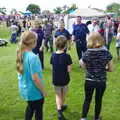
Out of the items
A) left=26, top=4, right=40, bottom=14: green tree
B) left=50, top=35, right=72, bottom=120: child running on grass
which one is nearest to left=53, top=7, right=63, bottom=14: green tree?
left=26, top=4, right=40, bottom=14: green tree

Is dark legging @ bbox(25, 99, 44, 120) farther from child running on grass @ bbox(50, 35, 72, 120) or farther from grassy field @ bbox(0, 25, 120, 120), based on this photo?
grassy field @ bbox(0, 25, 120, 120)

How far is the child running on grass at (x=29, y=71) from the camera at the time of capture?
19.1ft

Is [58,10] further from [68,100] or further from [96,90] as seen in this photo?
[96,90]

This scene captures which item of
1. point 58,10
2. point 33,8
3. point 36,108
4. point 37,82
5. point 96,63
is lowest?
point 58,10

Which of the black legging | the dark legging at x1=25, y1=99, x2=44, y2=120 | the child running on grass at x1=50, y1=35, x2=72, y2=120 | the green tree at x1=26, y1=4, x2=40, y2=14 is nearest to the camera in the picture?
the dark legging at x1=25, y1=99, x2=44, y2=120

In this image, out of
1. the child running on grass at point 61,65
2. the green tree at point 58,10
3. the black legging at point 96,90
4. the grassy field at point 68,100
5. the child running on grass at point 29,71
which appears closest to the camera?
the child running on grass at point 29,71

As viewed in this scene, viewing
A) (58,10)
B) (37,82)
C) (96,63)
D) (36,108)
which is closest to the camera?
(37,82)

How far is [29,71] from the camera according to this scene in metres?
5.89

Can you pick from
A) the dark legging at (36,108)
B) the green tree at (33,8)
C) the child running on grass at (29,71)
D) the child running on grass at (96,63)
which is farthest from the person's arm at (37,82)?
the green tree at (33,8)

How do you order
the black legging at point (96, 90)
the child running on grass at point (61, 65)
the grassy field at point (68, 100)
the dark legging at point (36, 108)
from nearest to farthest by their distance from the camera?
the dark legging at point (36, 108), the black legging at point (96, 90), the child running on grass at point (61, 65), the grassy field at point (68, 100)

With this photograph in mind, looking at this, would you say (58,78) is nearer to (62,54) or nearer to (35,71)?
(62,54)

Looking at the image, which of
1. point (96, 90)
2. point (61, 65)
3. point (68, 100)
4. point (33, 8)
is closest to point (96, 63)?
point (96, 90)

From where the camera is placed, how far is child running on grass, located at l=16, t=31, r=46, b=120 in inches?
229

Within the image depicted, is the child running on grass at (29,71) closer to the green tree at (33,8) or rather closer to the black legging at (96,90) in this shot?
the black legging at (96,90)
